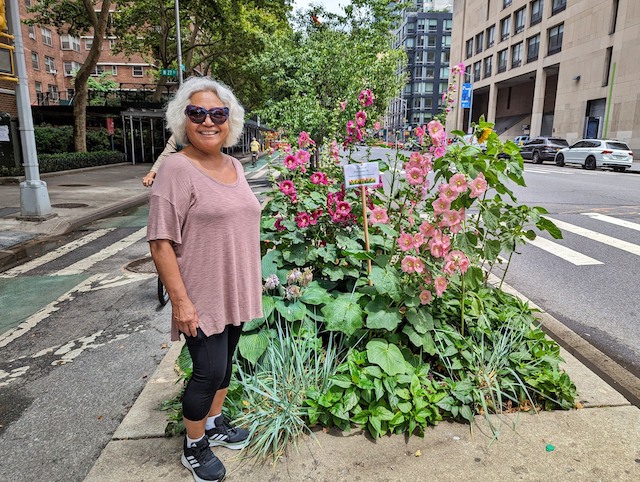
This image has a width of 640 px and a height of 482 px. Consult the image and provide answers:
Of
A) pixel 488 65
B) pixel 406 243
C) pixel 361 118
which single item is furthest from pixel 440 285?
pixel 488 65

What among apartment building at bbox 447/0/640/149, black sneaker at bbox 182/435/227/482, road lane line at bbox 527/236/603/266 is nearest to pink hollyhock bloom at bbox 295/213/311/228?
black sneaker at bbox 182/435/227/482

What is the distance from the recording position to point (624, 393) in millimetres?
3221

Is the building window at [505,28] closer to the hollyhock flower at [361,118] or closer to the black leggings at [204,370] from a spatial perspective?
the hollyhock flower at [361,118]

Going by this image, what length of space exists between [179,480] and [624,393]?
2.84 m

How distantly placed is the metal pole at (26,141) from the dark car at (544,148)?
91.8ft

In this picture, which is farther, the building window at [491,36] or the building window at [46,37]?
the building window at [491,36]

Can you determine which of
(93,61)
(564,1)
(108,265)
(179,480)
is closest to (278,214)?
(179,480)

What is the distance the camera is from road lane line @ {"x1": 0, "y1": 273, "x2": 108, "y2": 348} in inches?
178

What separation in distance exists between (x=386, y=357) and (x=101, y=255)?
6168mm

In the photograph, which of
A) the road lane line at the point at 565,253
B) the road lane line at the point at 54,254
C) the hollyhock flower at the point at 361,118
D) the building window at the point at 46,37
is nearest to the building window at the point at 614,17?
the road lane line at the point at 565,253

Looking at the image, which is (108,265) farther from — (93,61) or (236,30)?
(236,30)

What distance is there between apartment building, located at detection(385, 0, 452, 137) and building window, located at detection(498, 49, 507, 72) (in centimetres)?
3873

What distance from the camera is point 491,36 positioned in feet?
177

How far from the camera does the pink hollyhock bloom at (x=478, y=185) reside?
2799mm
